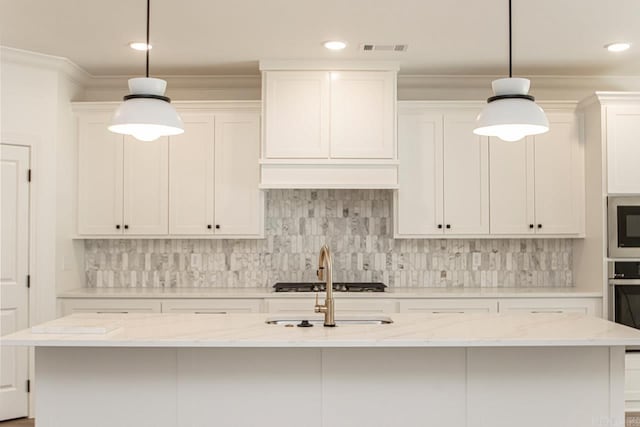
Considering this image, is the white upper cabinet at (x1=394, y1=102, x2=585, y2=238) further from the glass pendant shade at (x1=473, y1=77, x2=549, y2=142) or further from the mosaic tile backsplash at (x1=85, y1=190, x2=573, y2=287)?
the glass pendant shade at (x1=473, y1=77, x2=549, y2=142)

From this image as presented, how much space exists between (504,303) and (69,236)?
135 inches

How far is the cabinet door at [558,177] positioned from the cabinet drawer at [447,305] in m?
0.76

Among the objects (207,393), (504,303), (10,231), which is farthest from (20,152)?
(504,303)

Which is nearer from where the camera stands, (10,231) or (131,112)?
(131,112)

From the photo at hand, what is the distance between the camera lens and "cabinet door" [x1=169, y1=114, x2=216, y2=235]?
4883 millimetres

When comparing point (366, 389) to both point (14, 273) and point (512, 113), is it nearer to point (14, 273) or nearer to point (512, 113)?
point (512, 113)

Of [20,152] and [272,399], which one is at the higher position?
[20,152]

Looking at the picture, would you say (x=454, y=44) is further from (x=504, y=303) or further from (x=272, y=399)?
(x=272, y=399)

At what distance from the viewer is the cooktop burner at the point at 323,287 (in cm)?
475

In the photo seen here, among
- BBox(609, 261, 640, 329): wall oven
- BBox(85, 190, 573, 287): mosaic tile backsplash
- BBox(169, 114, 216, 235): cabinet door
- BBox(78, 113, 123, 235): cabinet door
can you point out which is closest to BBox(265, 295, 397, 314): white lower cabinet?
BBox(85, 190, 573, 287): mosaic tile backsplash

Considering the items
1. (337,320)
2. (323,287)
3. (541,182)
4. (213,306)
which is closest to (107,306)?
(213,306)

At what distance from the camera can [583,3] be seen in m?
3.54

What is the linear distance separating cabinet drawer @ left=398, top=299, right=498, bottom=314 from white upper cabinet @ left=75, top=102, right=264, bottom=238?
131cm

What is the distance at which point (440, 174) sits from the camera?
490 cm
